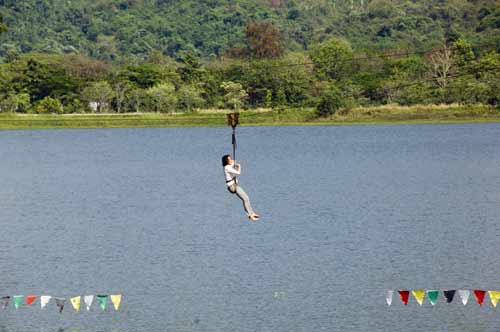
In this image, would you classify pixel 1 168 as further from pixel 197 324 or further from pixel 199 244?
pixel 197 324

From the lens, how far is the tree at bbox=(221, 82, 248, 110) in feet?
627

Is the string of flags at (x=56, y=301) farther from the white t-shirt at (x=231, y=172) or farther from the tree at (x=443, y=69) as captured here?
the tree at (x=443, y=69)

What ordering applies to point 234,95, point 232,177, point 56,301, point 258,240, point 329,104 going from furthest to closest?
point 234,95 < point 329,104 < point 258,240 < point 56,301 < point 232,177

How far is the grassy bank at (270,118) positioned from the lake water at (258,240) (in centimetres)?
4011

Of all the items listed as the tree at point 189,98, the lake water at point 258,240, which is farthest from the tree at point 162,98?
the lake water at point 258,240

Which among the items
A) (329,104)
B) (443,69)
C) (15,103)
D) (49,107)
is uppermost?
(443,69)

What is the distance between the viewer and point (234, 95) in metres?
193

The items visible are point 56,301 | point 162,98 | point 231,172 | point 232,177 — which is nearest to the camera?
point 231,172

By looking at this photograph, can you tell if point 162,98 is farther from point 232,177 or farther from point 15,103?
point 232,177

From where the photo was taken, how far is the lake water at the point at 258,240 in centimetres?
4591

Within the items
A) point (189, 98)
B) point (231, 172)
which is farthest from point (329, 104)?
point (231, 172)

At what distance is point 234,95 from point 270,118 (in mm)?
12402

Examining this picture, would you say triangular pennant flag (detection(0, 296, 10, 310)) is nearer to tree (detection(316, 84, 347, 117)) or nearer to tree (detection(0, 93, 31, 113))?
tree (detection(316, 84, 347, 117))

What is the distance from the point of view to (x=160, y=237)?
67.3 m
